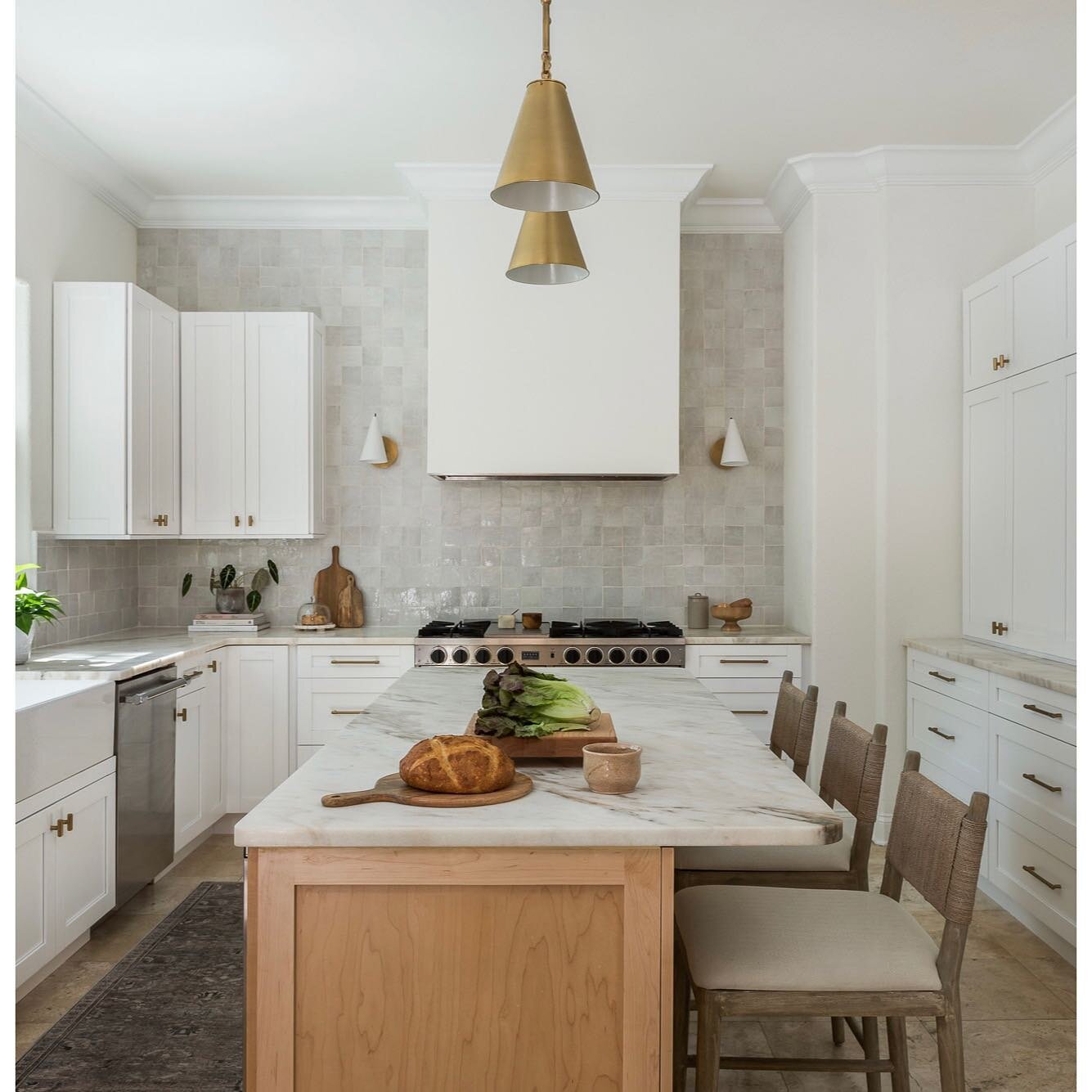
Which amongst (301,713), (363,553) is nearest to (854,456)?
(363,553)

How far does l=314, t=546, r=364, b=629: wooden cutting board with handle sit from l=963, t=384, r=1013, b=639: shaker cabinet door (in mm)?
2946

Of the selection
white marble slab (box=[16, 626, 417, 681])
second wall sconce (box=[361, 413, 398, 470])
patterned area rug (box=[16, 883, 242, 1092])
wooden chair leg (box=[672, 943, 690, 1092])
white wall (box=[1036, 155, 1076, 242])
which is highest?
white wall (box=[1036, 155, 1076, 242])

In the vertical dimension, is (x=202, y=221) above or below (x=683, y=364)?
above

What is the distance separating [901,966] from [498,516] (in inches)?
135

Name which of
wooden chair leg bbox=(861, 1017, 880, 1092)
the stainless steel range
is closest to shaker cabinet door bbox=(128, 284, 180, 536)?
the stainless steel range

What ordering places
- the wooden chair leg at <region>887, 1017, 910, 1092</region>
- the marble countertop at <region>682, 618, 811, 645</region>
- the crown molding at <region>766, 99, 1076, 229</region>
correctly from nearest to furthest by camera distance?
the wooden chair leg at <region>887, 1017, 910, 1092</region> < the crown molding at <region>766, 99, 1076, 229</region> < the marble countertop at <region>682, 618, 811, 645</region>

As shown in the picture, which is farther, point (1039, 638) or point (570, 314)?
point (570, 314)

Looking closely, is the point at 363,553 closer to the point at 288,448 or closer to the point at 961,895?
the point at 288,448

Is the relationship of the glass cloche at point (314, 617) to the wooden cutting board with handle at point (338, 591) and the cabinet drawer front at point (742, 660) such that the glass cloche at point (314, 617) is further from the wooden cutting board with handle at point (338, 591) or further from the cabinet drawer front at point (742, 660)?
the cabinet drawer front at point (742, 660)

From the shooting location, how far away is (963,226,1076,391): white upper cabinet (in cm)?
320

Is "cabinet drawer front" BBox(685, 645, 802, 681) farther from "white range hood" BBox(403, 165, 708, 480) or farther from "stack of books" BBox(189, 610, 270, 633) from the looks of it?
"stack of books" BBox(189, 610, 270, 633)

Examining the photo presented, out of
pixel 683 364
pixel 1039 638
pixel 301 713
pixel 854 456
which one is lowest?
pixel 301 713

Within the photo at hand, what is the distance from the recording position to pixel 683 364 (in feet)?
16.0

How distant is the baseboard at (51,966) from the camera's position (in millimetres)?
2688
